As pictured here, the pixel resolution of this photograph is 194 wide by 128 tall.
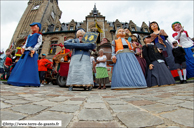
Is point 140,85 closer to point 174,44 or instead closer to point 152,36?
point 152,36

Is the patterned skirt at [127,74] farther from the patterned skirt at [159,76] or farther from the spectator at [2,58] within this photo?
the spectator at [2,58]

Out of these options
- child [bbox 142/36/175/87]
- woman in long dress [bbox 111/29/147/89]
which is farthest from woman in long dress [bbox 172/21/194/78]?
woman in long dress [bbox 111/29/147/89]

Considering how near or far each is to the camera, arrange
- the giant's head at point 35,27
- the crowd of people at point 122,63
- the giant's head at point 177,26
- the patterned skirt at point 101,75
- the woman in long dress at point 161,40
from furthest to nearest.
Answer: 1. the giant's head at point 177,26
2. the patterned skirt at point 101,75
3. the woman in long dress at point 161,40
4. the giant's head at point 35,27
5. the crowd of people at point 122,63

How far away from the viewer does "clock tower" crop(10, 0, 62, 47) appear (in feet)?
72.3

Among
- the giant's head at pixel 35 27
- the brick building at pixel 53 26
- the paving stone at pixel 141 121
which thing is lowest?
the paving stone at pixel 141 121

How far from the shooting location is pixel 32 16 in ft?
80.1

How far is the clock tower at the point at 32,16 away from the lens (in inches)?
868

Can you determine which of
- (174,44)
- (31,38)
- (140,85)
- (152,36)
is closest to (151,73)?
(140,85)

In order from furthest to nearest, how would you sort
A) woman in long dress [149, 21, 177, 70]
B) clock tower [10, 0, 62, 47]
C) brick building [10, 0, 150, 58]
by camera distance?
clock tower [10, 0, 62, 47] → brick building [10, 0, 150, 58] → woman in long dress [149, 21, 177, 70]

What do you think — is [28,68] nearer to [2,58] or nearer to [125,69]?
[125,69]

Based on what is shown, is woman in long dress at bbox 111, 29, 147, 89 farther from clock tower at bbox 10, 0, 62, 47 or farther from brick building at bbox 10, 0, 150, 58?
clock tower at bbox 10, 0, 62, 47

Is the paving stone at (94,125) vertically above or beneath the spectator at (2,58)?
beneath

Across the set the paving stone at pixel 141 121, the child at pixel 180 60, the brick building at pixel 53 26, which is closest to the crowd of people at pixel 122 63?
the child at pixel 180 60

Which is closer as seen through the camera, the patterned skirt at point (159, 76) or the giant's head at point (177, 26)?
the patterned skirt at point (159, 76)
